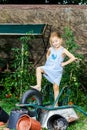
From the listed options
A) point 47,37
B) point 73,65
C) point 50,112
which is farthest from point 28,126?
point 47,37

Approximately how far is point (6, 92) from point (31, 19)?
157 cm

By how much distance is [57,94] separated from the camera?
8617 mm

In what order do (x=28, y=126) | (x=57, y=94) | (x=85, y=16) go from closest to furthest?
(x=28, y=126)
(x=57, y=94)
(x=85, y=16)

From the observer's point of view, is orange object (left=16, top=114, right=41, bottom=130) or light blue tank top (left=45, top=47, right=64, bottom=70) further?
light blue tank top (left=45, top=47, right=64, bottom=70)

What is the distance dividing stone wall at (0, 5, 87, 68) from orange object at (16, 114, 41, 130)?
10.1 feet

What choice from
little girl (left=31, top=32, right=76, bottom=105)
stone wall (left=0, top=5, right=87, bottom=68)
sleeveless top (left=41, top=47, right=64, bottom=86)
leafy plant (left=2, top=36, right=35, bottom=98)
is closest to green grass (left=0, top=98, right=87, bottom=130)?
leafy plant (left=2, top=36, right=35, bottom=98)

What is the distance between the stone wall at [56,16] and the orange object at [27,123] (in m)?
3.08

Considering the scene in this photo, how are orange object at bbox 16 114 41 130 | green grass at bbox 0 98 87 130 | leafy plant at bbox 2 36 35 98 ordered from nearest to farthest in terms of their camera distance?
orange object at bbox 16 114 41 130
green grass at bbox 0 98 87 130
leafy plant at bbox 2 36 35 98

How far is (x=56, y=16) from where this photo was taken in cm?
1070

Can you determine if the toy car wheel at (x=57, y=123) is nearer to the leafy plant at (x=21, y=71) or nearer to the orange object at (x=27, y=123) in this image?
the orange object at (x=27, y=123)

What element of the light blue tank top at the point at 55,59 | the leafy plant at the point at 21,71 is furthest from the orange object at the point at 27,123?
the leafy plant at the point at 21,71

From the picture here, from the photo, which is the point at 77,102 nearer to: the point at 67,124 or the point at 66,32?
the point at 66,32

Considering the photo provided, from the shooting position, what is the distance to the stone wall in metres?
10.6

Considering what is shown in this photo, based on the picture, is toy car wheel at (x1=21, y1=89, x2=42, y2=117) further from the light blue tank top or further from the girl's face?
the girl's face
